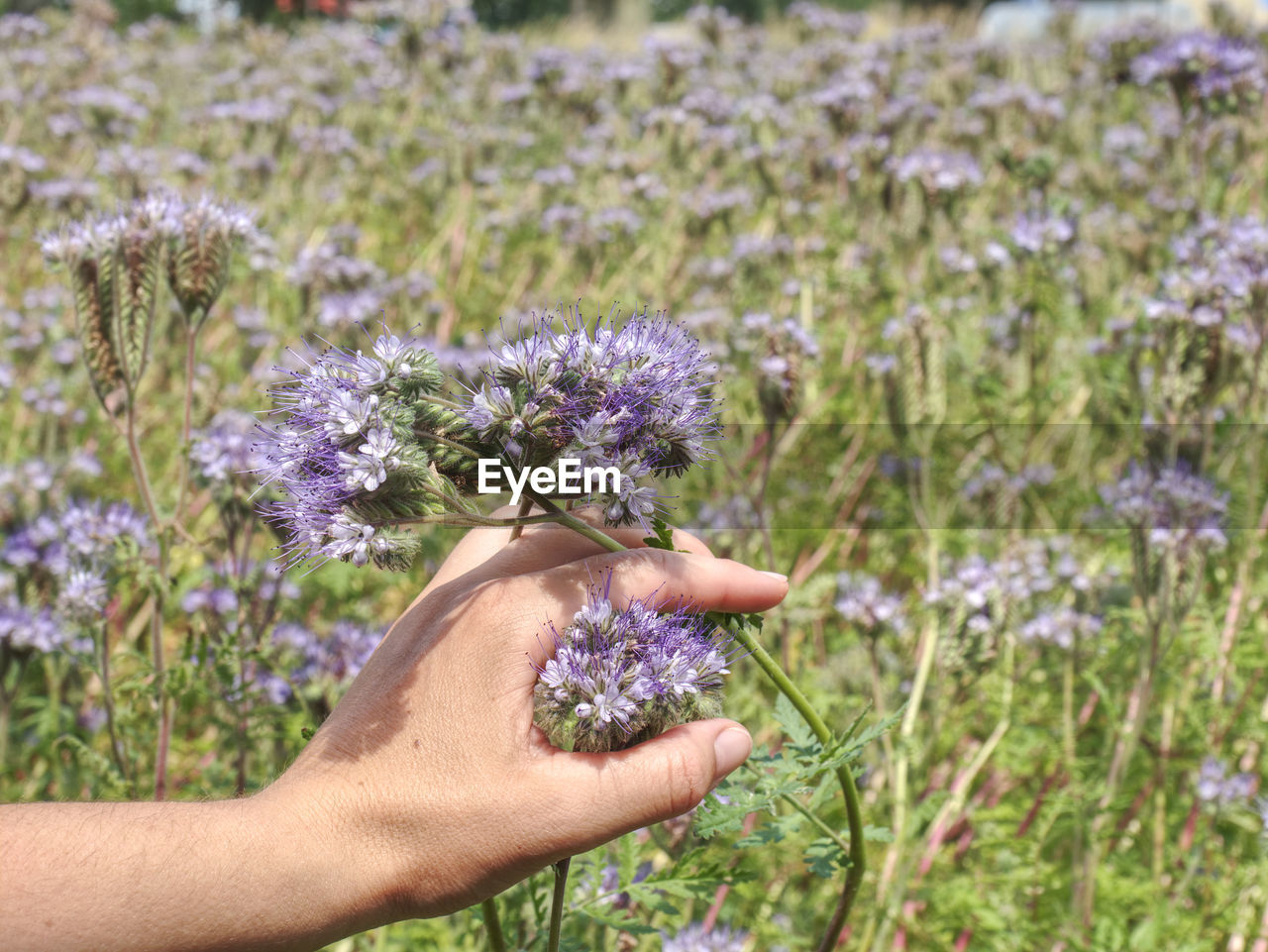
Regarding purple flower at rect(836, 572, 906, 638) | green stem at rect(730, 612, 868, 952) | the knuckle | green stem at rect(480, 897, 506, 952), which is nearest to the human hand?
the knuckle

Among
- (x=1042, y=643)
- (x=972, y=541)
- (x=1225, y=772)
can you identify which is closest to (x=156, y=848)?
(x=1042, y=643)

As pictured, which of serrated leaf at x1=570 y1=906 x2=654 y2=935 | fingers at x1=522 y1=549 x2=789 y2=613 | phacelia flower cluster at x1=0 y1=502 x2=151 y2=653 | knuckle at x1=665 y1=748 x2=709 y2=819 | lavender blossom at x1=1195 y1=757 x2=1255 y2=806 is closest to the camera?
knuckle at x1=665 y1=748 x2=709 y2=819

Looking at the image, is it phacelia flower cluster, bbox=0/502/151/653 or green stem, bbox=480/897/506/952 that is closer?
green stem, bbox=480/897/506/952

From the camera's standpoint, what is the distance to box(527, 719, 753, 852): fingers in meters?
1.50

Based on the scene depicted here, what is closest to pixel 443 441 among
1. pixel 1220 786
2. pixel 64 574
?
pixel 64 574

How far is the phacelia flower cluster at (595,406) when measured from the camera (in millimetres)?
1614

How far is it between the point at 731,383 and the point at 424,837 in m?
3.63

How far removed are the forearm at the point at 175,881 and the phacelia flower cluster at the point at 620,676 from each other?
39 centimetres

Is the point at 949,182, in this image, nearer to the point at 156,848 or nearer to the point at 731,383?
the point at 731,383

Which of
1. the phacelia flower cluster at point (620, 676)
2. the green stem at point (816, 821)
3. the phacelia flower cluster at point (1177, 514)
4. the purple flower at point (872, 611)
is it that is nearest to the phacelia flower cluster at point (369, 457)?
the phacelia flower cluster at point (620, 676)

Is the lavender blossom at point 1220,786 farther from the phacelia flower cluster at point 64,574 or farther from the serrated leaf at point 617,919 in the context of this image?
the phacelia flower cluster at point 64,574

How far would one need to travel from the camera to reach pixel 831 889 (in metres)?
3.33

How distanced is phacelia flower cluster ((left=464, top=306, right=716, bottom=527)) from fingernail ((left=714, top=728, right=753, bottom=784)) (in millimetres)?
369

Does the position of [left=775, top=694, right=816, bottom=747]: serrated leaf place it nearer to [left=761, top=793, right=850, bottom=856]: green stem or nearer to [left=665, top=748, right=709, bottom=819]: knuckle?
[left=761, top=793, right=850, bottom=856]: green stem
